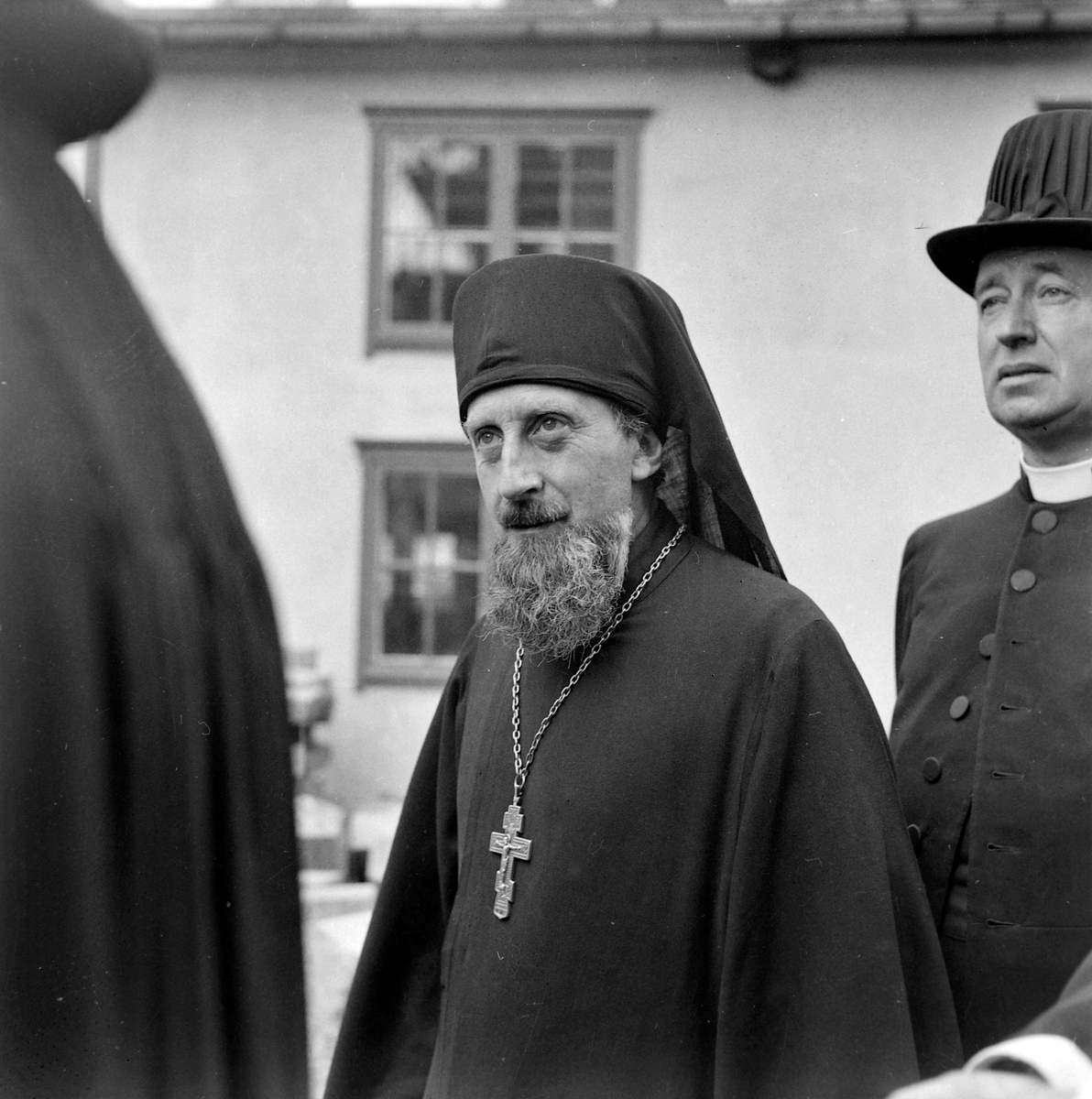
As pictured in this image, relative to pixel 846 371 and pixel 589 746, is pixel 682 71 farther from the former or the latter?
pixel 589 746

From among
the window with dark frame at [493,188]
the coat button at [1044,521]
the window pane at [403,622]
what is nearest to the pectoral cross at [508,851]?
the coat button at [1044,521]

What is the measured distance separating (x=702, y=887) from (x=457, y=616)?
4140 millimetres

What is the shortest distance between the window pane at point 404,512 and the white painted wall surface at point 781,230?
1.69 meters

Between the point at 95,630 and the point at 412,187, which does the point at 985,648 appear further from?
the point at 412,187

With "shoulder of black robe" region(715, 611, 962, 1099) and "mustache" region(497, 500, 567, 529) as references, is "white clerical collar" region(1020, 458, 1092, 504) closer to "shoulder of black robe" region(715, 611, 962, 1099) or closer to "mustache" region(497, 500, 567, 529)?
"shoulder of black robe" region(715, 611, 962, 1099)

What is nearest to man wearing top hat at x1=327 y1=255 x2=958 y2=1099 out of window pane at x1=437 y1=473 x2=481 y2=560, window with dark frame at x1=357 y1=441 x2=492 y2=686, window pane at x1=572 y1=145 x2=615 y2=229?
window pane at x1=572 y1=145 x2=615 y2=229

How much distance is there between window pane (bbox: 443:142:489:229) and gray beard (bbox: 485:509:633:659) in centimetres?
187

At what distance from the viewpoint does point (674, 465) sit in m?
2.31

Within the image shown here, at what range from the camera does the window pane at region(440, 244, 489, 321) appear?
466 centimetres

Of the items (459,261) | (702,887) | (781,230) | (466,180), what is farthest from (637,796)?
(459,261)

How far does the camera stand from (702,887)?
75.1 inches

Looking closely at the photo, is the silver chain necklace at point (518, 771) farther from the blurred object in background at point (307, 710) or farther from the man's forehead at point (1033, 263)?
the blurred object in background at point (307, 710)

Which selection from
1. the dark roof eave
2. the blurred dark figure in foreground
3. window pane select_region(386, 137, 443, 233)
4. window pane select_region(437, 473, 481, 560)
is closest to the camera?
the blurred dark figure in foreground

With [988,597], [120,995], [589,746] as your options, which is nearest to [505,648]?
[589,746]
